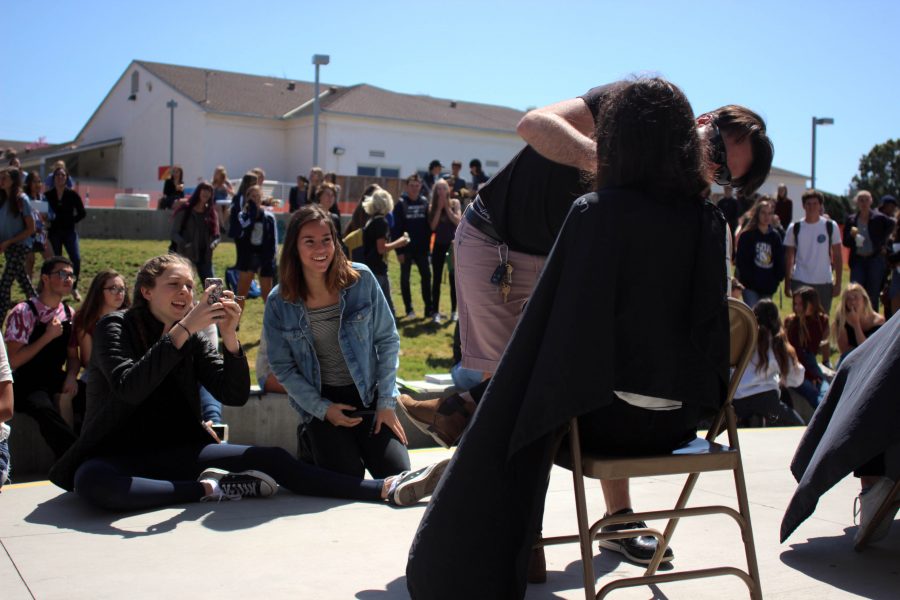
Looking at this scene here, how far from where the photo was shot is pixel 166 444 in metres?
4.48

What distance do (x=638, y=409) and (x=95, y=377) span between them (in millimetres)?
2713

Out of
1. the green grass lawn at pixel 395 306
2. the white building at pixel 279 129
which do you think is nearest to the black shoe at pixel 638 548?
the green grass lawn at pixel 395 306

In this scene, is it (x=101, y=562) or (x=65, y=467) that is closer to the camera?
(x=101, y=562)

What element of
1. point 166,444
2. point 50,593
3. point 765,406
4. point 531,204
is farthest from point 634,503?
point 765,406

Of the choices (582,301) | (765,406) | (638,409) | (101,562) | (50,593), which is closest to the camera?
(582,301)

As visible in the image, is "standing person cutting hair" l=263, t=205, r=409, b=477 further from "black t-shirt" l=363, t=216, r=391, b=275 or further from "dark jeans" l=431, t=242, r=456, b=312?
"dark jeans" l=431, t=242, r=456, b=312

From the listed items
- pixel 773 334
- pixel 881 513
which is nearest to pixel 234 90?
pixel 773 334

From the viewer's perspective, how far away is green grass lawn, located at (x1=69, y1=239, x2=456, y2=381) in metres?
9.41

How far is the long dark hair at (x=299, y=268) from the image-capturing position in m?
4.75

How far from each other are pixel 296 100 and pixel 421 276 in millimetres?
32854

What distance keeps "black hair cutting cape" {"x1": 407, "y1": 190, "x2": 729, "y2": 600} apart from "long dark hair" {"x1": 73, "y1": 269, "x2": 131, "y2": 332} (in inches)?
152

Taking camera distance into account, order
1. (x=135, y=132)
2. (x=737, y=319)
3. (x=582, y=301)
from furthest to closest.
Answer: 1. (x=135, y=132)
2. (x=737, y=319)
3. (x=582, y=301)

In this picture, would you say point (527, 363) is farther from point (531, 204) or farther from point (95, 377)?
Result: point (95, 377)

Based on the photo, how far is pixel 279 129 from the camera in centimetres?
4031
